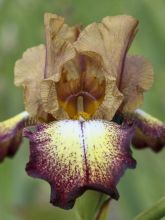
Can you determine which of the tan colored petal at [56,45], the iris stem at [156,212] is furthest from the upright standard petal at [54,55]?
the iris stem at [156,212]

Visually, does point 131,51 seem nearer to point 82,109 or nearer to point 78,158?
point 82,109

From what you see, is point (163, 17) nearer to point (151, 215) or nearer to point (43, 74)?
point (43, 74)

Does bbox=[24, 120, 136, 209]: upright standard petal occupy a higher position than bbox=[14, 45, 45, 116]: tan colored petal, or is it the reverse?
bbox=[14, 45, 45, 116]: tan colored petal

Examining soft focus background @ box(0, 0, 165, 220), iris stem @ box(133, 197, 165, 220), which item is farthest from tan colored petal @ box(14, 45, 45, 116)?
soft focus background @ box(0, 0, 165, 220)

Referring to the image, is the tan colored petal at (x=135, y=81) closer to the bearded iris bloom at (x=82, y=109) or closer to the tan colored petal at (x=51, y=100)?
the bearded iris bloom at (x=82, y=109)

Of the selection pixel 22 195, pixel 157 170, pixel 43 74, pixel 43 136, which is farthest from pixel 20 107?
pixel 43 136

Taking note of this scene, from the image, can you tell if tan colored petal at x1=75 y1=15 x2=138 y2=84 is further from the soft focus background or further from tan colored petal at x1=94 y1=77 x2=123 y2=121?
the soft focus background

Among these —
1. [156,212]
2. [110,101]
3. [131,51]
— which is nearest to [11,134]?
[110,101]
